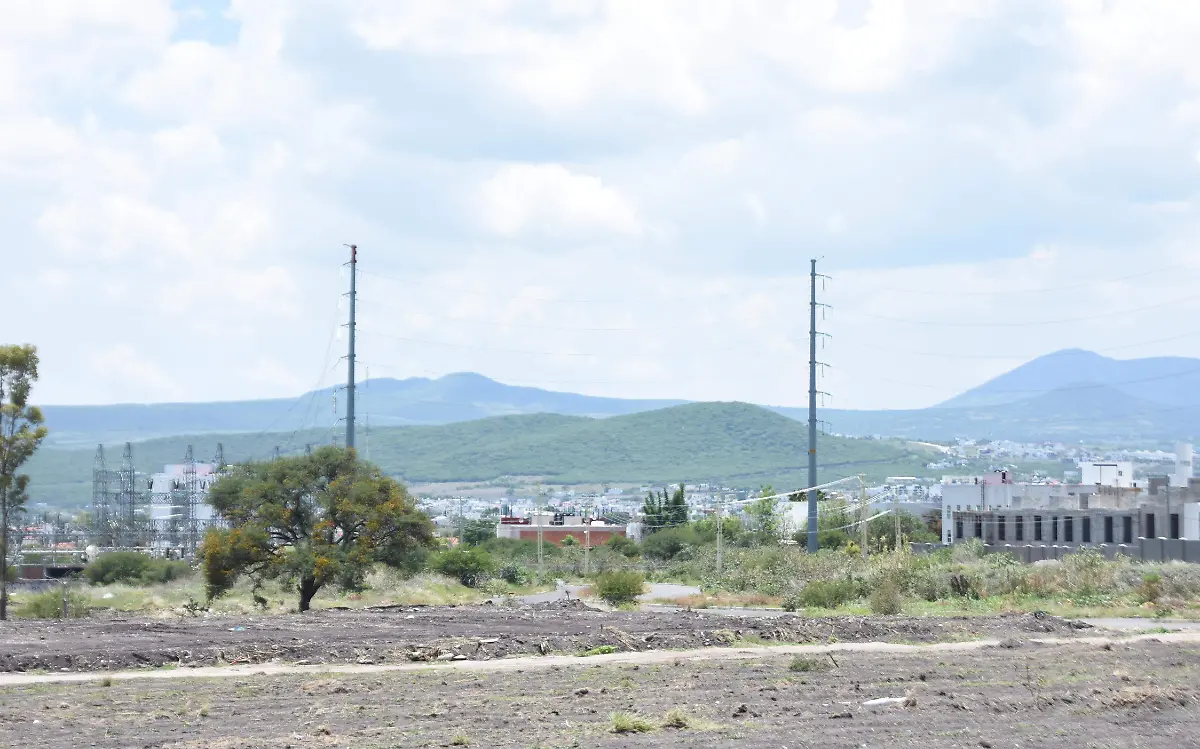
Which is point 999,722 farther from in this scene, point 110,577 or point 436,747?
point 110,577

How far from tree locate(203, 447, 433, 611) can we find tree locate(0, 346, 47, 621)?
5.92 metres

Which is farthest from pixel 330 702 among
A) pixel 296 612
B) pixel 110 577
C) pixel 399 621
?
pixel 110 577

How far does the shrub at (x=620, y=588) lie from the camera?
4703 cm

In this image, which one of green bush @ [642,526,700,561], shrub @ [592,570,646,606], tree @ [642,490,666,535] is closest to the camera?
shrub @ [592,570,646,606]

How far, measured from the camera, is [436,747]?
1589cm

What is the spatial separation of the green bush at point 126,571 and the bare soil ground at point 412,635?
26.8m

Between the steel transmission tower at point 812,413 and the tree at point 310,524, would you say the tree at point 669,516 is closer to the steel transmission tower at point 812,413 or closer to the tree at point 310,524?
the steel transmission tower at point 812,413

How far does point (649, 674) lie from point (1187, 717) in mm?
8803

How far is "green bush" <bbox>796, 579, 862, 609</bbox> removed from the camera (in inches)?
1743

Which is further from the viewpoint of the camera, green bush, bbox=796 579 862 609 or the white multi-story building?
the white multi-story building

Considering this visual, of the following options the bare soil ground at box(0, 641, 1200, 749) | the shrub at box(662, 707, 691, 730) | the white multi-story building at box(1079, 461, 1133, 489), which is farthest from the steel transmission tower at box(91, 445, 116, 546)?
the shrub at box(662, 707, 691, 730)

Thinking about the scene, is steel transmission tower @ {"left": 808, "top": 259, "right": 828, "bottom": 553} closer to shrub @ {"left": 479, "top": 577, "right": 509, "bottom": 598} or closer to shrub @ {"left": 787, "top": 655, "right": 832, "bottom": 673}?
shrub @ {"left": 479, "top": 577, "right": 509, "bottom": 598}

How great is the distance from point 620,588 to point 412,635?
57.7 feet

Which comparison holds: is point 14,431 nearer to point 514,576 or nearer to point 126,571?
point 126,571
